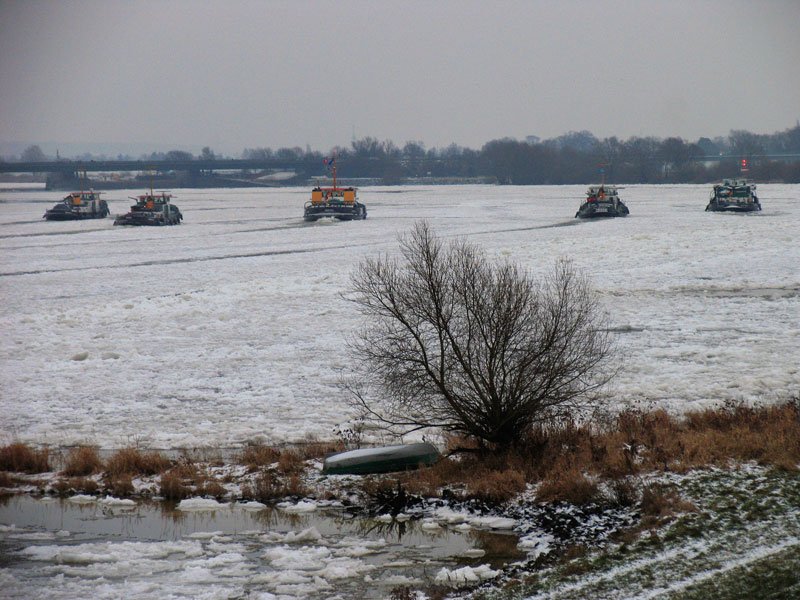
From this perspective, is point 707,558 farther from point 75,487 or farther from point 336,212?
point 336,212

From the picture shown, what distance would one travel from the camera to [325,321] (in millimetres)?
23688

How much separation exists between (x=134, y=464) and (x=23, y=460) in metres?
1.64

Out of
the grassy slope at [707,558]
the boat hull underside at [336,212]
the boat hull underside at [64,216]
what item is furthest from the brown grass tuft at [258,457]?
the boat hull underside at [64,216]

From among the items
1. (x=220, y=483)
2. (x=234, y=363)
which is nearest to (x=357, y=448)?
(x=220, y=483)

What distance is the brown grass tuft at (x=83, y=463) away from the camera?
12923 mm

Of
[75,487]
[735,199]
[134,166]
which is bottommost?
[75,487]

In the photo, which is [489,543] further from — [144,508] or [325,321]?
[325,321]

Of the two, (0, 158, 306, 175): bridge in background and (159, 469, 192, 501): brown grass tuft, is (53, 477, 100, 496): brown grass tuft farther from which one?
(0, 158, 306, 175): bridge in background

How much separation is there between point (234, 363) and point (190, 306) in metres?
7.15

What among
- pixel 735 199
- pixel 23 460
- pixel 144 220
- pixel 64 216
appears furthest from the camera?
pixel 64 216

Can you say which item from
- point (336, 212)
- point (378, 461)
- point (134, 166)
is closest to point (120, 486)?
point (378, 461)

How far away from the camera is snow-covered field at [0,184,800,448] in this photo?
51.8 feet

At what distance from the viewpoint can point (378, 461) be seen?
505 inches

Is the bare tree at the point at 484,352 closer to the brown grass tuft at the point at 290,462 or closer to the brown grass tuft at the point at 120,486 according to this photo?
the brown grass tuft at the point at 290,462
